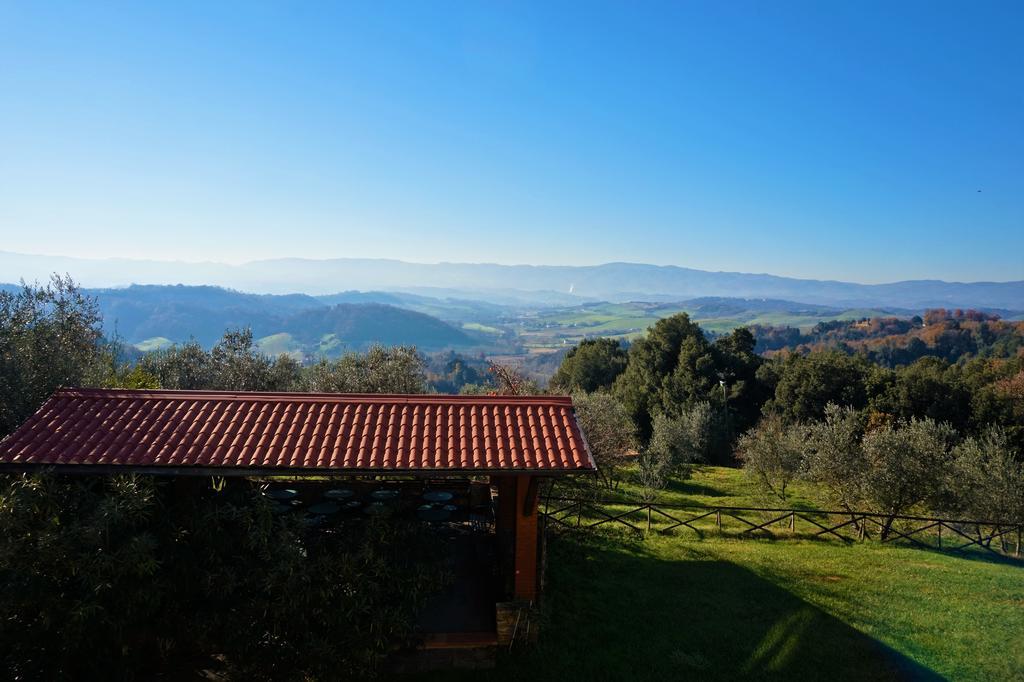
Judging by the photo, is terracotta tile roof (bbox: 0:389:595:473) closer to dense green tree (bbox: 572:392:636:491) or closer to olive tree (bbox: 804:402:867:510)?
dense green tree (bbox: 572:392:636:491)

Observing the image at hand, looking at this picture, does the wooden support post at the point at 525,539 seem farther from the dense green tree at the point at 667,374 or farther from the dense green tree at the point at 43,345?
the dense green tree at the point at 667,374

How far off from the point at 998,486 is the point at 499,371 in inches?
746

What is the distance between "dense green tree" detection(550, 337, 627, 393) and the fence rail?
132ft

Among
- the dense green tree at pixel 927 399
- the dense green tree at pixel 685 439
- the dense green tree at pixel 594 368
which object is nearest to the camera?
the dense green tree at pixel 685 439

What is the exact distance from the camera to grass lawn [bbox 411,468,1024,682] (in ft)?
29.8

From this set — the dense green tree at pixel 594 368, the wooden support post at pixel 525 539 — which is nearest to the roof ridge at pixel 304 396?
the wooden support post at pixel 525 539

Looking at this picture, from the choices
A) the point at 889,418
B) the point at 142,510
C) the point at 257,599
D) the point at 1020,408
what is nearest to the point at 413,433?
the point at 257,599

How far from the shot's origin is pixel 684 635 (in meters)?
9.94

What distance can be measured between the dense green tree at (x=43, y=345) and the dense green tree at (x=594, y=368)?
44.3 meters

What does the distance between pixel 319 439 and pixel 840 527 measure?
16.7 metres

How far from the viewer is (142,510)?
7.59 meters

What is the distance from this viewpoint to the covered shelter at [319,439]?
27.9ft

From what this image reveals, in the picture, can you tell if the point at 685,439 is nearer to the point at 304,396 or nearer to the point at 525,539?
the point at 525,539

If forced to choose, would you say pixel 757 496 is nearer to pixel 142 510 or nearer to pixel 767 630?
pixel 767 630
